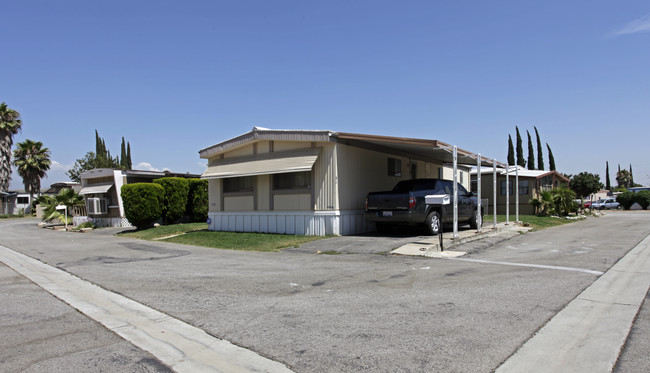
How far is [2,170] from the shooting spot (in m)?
44.6

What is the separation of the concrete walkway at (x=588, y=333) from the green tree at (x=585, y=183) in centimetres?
3543

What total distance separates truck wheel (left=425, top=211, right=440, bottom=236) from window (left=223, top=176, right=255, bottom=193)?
23.6 feet

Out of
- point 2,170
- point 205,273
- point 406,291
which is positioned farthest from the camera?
point 2,170

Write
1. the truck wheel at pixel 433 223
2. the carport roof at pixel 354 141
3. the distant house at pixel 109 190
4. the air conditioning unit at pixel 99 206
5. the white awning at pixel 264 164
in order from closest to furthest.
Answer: the carport roof at pixel 354 141
the truck wheel at pixel 433 223
the white awning at pixel 264 164
the distant house at pixel 109 190
the air conditioning unit at pixel 99 206

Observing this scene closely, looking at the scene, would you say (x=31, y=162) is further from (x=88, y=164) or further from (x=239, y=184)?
(x=239, y=184)

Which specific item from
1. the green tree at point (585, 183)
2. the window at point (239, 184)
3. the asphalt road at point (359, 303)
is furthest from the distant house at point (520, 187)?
the asphalt road at point (359, 303)

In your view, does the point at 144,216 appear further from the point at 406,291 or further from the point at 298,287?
the point at 406,291

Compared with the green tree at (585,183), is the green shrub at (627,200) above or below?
below

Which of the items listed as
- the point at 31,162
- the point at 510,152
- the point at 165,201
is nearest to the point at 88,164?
the point at 31,162

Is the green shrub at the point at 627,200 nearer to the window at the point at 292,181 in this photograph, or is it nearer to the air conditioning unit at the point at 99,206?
the window at the point at 292,181

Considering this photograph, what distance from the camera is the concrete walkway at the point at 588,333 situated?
3703 millimetres

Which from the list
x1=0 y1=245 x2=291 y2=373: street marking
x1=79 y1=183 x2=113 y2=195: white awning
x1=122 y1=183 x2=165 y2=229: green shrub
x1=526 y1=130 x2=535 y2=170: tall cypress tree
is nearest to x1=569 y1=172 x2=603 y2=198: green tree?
x1=526 y1=130 x2=535 y2=170: tall cypress tree

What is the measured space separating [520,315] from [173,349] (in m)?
3.89

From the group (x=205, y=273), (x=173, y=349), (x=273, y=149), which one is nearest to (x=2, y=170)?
(x=273, y=149)
